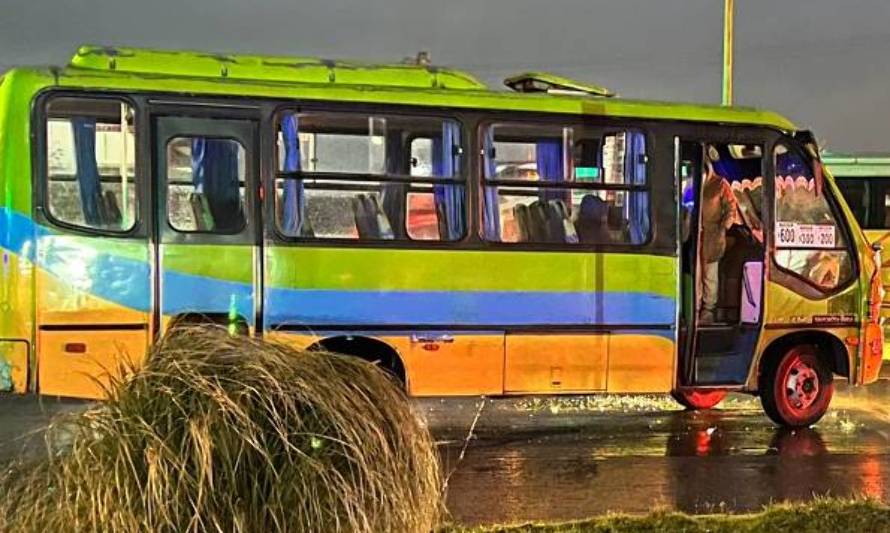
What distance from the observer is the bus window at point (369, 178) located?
27.2 ft

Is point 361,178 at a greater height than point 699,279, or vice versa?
point 361,178

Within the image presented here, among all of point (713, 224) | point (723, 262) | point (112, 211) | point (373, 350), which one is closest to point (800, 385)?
point (723, 262)

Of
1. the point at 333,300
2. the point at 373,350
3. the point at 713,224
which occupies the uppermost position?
the point at 713,224

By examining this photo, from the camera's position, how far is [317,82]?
865 cm

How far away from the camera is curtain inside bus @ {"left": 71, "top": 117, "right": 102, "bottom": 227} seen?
7934 mm

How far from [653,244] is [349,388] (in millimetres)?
5205

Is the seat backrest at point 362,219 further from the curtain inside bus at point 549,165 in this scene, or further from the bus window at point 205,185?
the curtain inside bus at point 549,165

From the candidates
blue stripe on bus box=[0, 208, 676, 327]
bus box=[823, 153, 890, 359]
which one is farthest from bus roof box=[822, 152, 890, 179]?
blue stripe on bus box=[0, 208, 676, 327]

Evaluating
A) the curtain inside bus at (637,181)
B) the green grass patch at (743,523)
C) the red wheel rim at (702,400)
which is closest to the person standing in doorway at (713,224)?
the curtain inside bus at (637,181)

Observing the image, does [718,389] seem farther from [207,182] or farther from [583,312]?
[207,182]

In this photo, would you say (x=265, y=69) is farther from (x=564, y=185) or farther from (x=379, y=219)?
(x=564, y=185)

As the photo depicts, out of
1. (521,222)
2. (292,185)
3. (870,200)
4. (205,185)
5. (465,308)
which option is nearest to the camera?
(205,185)

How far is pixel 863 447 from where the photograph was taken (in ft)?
30.2

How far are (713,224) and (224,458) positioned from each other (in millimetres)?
6611
